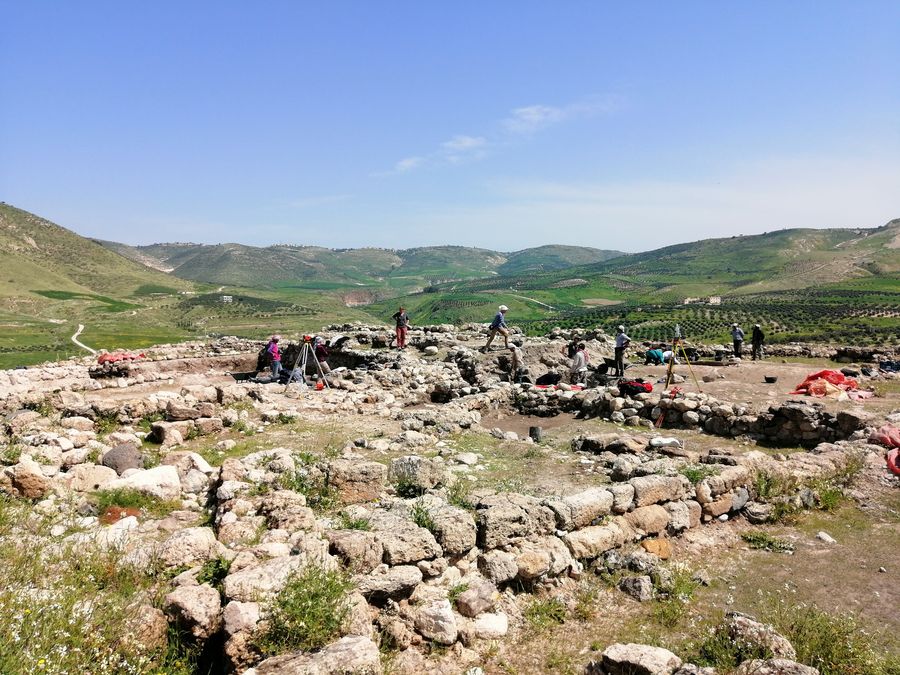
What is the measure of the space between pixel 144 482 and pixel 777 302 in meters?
81.0

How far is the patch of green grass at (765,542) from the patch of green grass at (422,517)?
493 cm

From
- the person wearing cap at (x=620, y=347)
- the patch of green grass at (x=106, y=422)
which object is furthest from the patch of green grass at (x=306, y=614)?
the person wearing cap at (x=620, y=347)

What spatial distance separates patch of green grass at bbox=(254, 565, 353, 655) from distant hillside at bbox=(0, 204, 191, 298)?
86691mm

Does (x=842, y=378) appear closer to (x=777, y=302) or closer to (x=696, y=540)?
(x=696, y=540)

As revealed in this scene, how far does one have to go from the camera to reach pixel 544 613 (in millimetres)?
5785

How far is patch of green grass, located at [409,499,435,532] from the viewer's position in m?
6.07

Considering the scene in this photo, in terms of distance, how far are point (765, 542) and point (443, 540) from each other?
500cm

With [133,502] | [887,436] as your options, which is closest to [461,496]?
[133,502]

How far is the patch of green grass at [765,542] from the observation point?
7.40m

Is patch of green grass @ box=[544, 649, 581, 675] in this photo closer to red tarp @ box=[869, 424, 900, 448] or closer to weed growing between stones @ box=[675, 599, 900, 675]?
weed growing between stones @ box=[675, 599, 900, 675]

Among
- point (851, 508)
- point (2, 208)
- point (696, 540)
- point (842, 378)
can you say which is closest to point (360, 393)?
point (696, 540)

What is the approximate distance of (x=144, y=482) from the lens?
760 cm

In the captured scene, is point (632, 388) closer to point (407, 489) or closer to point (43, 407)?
point (407, 489)

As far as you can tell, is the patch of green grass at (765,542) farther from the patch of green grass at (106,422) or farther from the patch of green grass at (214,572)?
the patch of green grass at (106,422)
